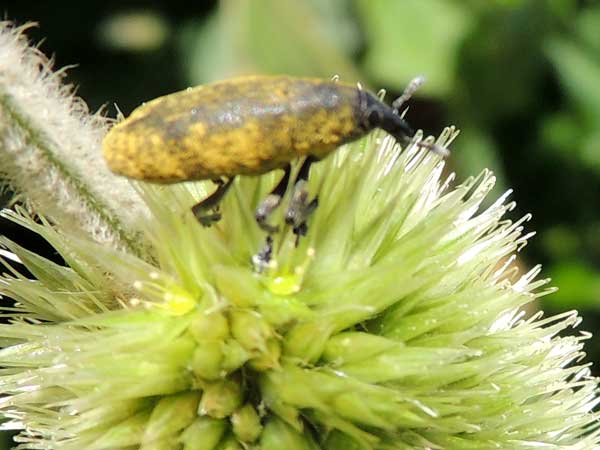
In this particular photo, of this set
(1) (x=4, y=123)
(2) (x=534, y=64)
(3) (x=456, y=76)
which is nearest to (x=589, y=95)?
(2) (x=534, y=64)

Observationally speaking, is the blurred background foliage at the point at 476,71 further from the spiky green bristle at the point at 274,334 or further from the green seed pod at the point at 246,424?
the green seed pod at the point at 246,424

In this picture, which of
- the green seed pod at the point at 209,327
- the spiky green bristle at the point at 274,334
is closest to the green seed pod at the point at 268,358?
the spiky green bristle at the point at 274,334

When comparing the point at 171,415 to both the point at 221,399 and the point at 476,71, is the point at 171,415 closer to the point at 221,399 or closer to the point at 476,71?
the point at 221,399

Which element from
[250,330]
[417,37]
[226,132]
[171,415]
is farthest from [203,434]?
[417,37]

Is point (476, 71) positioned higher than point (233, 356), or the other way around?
point (476, 71)

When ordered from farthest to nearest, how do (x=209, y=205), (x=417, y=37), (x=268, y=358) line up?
(x=417, y=37) < (x=209, y=205) < (x=268, y=358)
